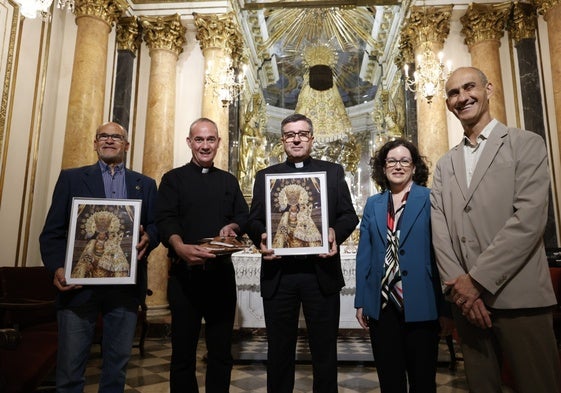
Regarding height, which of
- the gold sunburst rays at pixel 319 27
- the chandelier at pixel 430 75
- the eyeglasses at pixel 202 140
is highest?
the gold sunburst rays at pixel 319 27

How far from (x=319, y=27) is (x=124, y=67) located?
552cm

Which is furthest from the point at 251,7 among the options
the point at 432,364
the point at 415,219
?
the point at 432,364

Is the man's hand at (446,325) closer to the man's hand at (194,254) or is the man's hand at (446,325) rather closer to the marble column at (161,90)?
the man's hand at (194,254)

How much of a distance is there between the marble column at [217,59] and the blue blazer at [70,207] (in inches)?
178

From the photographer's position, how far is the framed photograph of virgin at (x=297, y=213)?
90.7 inches

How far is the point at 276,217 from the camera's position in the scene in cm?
235

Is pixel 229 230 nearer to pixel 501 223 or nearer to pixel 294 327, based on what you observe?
pixel 294 327

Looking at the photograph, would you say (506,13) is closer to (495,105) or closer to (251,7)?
(495,105)

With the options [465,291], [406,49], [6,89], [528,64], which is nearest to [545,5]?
[528,64]

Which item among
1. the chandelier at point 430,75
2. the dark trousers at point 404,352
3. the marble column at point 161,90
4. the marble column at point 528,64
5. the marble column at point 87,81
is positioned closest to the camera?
the dark trousers at point 404,352

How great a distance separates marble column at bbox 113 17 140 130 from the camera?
7289 millimetres

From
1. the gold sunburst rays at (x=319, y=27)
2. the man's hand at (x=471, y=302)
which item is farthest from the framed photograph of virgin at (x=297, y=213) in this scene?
the gold sunburst rays at (x=319, y=27)

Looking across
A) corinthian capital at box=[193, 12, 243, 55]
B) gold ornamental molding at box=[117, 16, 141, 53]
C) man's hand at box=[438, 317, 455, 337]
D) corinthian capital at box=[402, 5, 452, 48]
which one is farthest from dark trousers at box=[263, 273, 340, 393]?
gold ornamental molding at box=[117, 16, 141, 53]

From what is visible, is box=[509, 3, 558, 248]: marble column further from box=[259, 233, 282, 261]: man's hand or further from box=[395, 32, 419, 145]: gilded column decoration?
box=[259, 233, 282, 261]: man's hand
